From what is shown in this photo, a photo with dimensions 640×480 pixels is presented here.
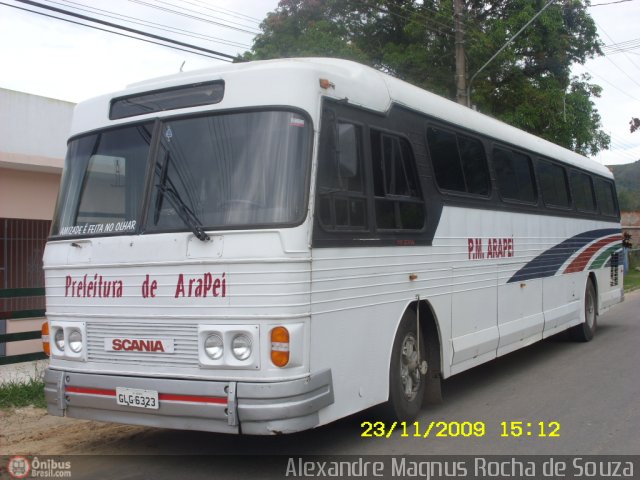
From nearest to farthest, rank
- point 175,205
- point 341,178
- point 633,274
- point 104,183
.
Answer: point 175,205
point 341,178
point 104,183
point 633,274

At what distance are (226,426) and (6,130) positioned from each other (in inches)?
396

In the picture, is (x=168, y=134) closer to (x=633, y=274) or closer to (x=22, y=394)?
(x=22, y=394)

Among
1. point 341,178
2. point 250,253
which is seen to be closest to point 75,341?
point 250,253

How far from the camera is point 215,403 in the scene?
507cm

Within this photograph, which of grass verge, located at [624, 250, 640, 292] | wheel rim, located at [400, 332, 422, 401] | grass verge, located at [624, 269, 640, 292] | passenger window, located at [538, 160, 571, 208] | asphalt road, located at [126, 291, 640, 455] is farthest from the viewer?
grass verge, located at [624, 250, 640, 292]

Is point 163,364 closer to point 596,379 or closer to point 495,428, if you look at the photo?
point 495,428

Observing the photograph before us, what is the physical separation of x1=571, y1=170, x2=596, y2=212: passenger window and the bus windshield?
773cm

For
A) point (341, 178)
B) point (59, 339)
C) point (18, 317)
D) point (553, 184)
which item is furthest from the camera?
point (553, 184)

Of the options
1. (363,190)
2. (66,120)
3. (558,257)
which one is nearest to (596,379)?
(558,257)

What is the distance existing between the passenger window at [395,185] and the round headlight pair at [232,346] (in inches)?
67.9

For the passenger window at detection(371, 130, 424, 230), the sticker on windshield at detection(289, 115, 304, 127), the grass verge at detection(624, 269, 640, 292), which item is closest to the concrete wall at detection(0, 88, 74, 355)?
the passenger window at detection(371, 130, 424, 230)

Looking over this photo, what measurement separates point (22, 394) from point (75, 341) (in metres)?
2.86

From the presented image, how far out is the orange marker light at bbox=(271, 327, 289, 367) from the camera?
502cm

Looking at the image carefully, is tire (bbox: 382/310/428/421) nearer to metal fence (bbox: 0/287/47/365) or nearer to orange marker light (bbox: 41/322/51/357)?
orange marker light (bbox: 41/322/51/357)
